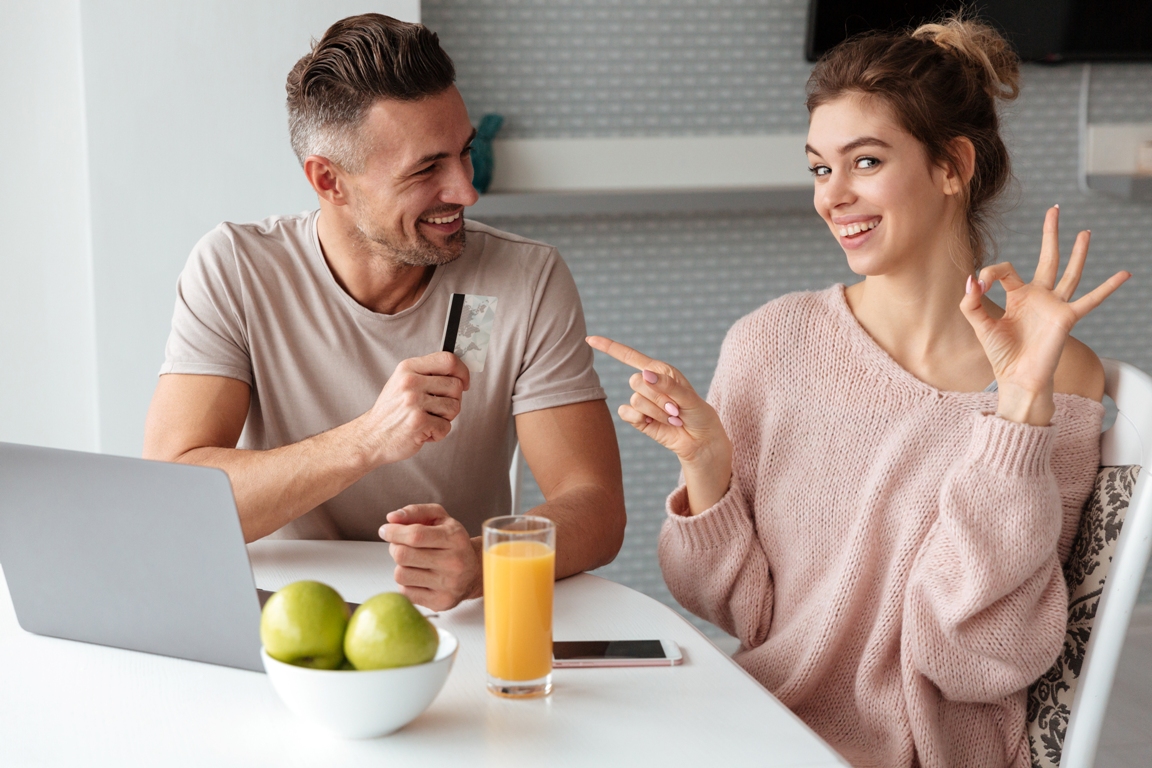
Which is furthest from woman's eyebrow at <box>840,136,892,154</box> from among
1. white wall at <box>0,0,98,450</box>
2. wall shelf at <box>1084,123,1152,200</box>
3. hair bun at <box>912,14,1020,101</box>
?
wall shelf at <box>1084,123,1152,200</box>

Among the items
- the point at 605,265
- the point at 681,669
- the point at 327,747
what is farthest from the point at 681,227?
the point at 327,747

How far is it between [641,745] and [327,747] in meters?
0.25

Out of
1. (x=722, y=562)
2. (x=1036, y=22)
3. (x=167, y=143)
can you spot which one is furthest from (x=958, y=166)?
(x=1036, y=22)

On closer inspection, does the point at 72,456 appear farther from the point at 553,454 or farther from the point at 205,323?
the point at 553,454

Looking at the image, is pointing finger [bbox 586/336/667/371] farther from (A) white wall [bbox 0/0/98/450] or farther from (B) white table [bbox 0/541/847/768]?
(A) white wall [bbox 0/0/98/450]

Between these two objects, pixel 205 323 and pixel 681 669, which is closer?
pixel 681 669

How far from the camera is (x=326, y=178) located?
1.63 m

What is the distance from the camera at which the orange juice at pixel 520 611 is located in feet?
3.02

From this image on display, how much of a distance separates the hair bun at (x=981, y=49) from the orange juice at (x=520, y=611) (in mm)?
905

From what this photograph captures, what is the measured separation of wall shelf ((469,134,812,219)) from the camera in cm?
260

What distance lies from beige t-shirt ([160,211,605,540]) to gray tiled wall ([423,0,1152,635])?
1091 millimetres

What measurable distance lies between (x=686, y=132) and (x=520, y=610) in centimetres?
202

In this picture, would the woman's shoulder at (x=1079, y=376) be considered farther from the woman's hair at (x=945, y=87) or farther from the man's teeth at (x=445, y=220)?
the man's teeth at (x=445, y=220)

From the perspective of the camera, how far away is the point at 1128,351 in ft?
9.99
